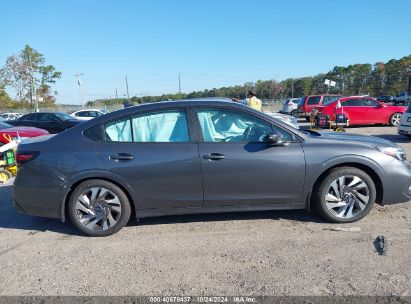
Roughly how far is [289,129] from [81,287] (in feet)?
9.07

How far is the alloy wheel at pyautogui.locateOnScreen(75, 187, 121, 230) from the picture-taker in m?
4.16

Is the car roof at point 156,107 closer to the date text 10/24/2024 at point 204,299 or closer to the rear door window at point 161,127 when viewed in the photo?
the rear door window at point 161,127

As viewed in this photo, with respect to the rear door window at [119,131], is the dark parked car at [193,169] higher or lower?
lower

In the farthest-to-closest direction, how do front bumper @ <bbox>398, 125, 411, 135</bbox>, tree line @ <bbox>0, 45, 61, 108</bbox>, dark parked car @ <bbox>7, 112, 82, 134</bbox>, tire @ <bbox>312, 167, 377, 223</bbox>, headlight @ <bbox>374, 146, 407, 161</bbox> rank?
tree line @ <bbox>0, 45, 61, 108</bbox> → dark parked car @ <bbox>7, 112, 82, 134</bbox> → front bumper @ <bbox>398, 125, 411, 135</bbox> → headlight @ <bbox>374, 146, 407, 161</bbox> → tire @ <bbox>312, 167, 377, 223</bbox>

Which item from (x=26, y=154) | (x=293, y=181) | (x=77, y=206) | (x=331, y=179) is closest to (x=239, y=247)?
(x=293, y=181)

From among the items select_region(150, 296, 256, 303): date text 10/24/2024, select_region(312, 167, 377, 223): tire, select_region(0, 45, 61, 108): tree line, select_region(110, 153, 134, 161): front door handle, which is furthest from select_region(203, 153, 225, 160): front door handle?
select_region(0, 45, 61, 108): tree line

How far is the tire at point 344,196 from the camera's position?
422 cm

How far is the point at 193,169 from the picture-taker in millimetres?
4113

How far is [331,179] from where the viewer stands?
421cm

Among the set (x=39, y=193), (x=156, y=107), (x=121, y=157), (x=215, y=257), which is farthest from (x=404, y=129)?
(x=39, y=193)

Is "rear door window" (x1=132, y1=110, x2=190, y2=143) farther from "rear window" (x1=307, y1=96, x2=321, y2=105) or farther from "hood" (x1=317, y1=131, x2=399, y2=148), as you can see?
"rear window" (x1=307, y1=96, x2=321, y2=105)

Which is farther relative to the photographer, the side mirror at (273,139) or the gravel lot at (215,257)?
the side mirror at (273,139)

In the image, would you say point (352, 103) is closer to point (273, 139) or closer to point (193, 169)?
point (273, 139)

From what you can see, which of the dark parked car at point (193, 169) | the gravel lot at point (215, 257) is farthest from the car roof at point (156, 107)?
the gravel lot at point (215, 257)
